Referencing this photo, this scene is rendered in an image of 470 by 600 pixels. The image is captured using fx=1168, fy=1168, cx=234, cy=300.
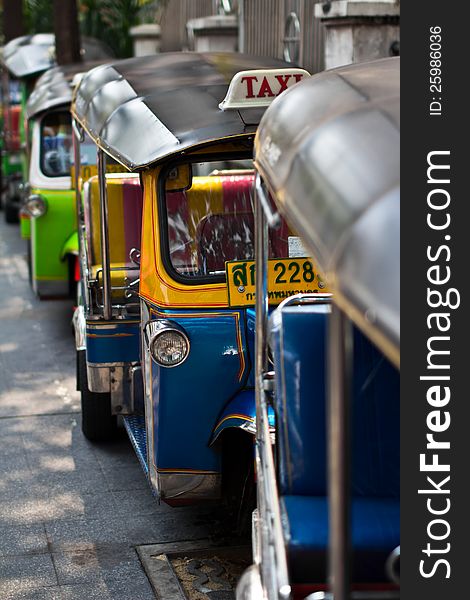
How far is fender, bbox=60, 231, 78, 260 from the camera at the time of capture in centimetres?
981

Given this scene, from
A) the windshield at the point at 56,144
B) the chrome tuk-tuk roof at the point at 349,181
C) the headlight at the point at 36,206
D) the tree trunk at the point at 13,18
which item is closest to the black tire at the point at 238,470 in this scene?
the chrome tuk-tuk roof at the point at 349,181

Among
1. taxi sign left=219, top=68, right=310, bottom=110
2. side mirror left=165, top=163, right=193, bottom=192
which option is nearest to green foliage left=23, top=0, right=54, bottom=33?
side mirror left=165, top=163, right=193, bottom=192

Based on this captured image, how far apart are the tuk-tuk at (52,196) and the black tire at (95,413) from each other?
2988mm

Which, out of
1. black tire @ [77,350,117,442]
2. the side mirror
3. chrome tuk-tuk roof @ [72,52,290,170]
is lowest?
black tire @ [77,350,117,442]

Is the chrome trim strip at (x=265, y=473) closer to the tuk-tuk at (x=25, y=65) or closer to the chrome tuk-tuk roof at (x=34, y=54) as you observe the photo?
the tuk-tuk at (x=25, y=65)

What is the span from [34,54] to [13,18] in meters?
4.51

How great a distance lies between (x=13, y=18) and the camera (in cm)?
1881

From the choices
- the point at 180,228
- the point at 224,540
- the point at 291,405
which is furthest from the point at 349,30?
the point at 291,405

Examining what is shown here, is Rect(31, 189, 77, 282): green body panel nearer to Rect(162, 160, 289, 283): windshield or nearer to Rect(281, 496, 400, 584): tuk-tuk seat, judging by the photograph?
Rect(162, 160, 289, 283): windshield

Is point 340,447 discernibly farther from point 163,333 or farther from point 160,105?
point 160,105

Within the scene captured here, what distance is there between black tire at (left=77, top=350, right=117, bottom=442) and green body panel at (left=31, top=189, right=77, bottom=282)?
313 cm

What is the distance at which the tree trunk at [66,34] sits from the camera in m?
13.8

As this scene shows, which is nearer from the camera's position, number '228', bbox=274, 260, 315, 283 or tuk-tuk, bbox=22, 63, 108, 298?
number '228', bbox=274, 260, 315, 283

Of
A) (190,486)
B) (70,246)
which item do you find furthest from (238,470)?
(70,246)
